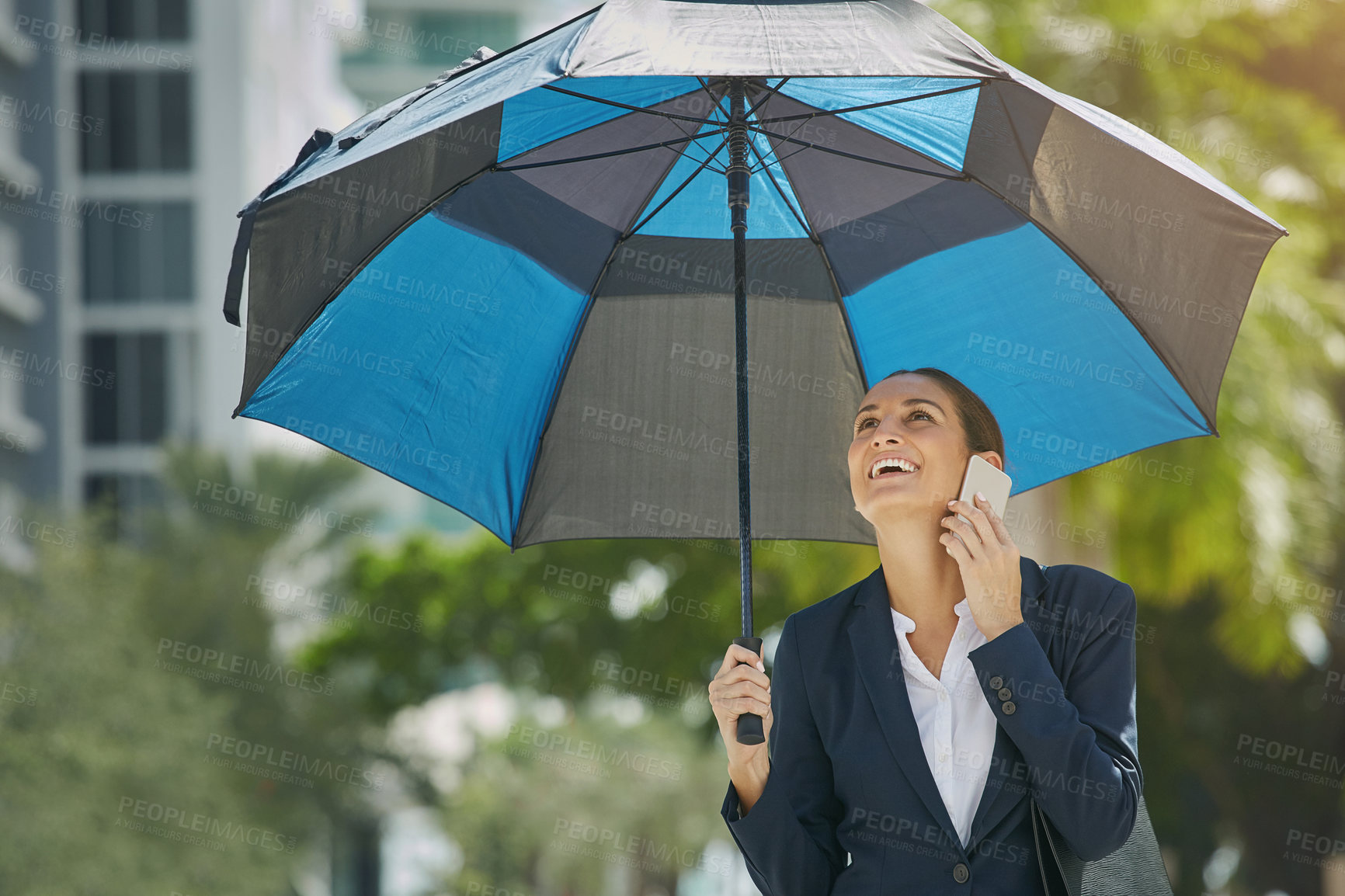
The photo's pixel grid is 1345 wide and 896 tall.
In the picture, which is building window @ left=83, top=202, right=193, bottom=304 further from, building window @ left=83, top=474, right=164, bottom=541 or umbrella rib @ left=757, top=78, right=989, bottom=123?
umbrella rib @ left=757, top=78, right=989, bottom=123

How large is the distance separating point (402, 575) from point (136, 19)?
2668 cm

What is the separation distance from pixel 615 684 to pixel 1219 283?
1662 centimetres

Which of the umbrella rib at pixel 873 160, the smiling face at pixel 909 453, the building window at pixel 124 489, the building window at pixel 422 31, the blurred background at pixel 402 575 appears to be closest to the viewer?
the smiling face at pixel 909 453

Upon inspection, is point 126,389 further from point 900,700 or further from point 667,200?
point 900,700

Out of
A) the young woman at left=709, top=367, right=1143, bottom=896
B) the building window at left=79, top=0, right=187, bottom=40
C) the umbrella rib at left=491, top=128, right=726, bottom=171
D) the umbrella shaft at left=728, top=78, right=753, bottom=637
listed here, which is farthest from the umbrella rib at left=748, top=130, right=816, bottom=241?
the building window at left=79, top=0, right=187, bottom=40

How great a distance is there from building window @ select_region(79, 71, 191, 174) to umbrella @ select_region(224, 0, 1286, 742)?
44985 mm

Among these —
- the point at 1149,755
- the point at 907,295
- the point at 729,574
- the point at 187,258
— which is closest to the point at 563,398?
the point at 907,295

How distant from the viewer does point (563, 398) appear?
4.48 metres

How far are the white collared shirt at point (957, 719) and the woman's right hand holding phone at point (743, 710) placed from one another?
350 mm

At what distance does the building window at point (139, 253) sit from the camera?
45250 millimetres

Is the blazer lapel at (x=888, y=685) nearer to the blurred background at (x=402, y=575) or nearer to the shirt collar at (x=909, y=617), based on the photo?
the shirt collar at (x=909, y=617)

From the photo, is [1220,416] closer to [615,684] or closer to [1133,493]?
[1133,493]

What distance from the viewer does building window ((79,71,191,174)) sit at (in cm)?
4556

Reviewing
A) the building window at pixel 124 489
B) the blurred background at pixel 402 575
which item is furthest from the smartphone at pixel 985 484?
the building window at pixel 124 489
